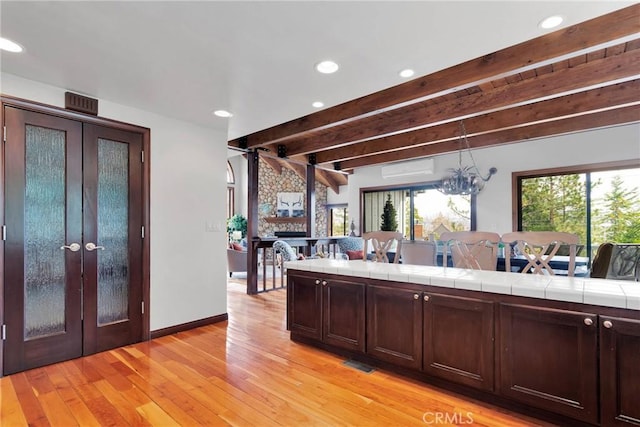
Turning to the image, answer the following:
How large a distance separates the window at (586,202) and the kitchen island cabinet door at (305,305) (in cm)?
465

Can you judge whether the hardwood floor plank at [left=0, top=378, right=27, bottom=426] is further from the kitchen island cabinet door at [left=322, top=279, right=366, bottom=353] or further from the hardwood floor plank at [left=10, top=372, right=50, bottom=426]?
the kitchen island cabinet door at [left=322, top=279, right=366, bottom=353]

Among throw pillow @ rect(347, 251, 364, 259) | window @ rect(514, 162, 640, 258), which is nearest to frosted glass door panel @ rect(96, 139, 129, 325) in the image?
throw pillow @ rect(347, 251, 364, 259)

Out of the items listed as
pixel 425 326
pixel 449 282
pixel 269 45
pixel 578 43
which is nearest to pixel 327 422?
pixel 425 326

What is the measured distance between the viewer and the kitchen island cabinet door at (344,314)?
269 centimetres

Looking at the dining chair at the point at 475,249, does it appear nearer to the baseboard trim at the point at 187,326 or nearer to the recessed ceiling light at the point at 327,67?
the recessed ceiling light at the point at 327,67

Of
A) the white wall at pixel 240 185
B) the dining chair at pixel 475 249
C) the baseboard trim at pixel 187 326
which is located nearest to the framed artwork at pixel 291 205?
the white wall at pixel 240 185

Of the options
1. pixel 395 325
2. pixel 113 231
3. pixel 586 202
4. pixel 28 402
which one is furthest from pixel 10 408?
pixel 586 202

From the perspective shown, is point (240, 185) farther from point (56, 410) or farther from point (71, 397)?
point (56, 410)

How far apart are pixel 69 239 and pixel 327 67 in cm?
266

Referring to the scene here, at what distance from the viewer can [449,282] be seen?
7.30 feet

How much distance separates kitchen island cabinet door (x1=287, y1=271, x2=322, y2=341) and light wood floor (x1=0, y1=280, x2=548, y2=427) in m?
0.19

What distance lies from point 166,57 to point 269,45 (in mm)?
757

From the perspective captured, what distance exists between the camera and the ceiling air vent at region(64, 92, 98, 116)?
2.85 metres

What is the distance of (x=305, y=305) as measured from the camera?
3123 millimetres
